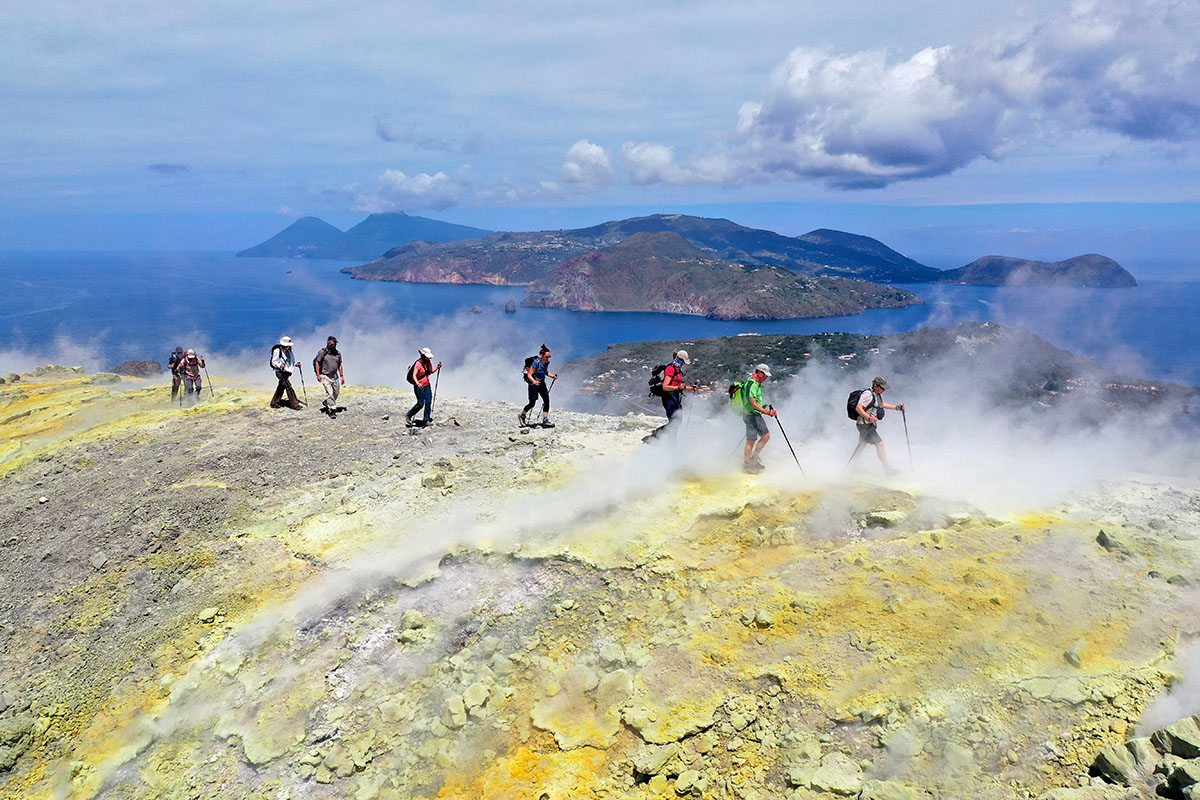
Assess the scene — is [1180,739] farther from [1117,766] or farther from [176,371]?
[176,371]

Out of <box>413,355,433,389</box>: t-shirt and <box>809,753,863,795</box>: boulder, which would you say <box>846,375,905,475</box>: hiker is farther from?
<box>413,355,433,389</box>: t-shirt

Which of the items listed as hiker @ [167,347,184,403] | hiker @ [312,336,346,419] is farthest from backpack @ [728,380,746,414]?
hiker @ [167,347,184,403]

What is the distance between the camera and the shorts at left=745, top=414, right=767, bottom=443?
1305cm

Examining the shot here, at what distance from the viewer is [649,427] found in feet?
58.4

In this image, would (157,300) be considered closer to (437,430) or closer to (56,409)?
(56,409)

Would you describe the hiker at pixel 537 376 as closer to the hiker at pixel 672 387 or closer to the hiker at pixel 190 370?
the hiker at pixel 672 387

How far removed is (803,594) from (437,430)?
11873 mm

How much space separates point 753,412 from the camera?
12984mm

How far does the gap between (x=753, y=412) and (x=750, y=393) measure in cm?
40

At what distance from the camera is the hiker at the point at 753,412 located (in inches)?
508

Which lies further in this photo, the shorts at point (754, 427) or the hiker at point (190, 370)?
the hiker at point (190, 370)

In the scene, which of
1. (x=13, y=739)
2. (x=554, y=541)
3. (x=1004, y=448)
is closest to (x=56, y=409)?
(x=13, y=739)

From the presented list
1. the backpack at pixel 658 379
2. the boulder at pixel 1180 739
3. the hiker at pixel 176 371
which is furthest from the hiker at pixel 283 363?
the boulder at pixel 1180 739

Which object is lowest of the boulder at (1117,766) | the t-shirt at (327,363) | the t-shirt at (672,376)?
the boulder at (1117,766)
